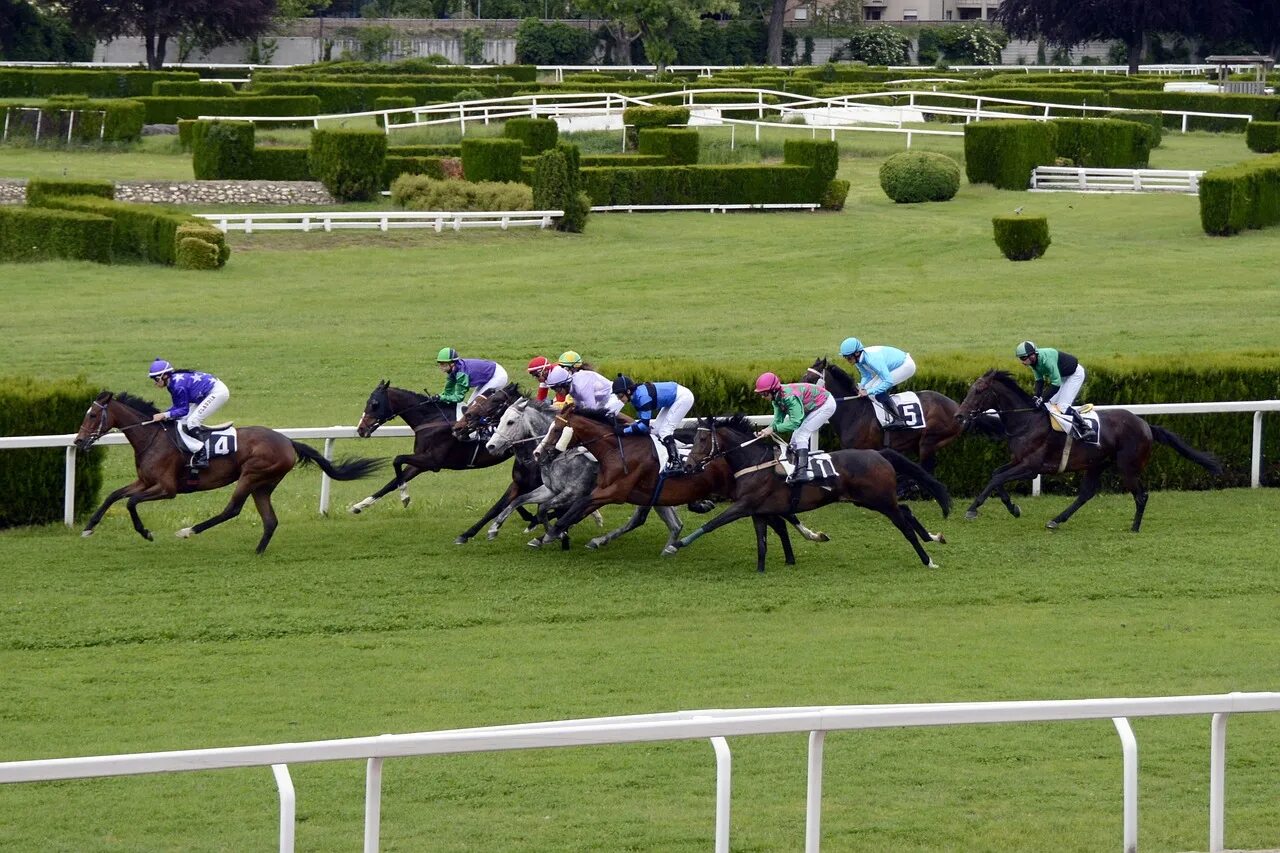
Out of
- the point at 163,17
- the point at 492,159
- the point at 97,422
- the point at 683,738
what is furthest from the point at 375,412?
the point at 163,17

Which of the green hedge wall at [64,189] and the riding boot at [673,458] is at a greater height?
the green hedge wall at [64,189]

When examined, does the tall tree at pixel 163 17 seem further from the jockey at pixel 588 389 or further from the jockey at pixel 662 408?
the jockey at pixel 662 408

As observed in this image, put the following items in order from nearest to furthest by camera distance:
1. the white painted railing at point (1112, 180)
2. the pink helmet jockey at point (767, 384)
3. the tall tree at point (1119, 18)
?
the pink helmet jockey at point (767, 384), the white painted railing at point (1112, 180), the tall tree at point (1119, 18)

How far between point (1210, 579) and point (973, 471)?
2.92 metres

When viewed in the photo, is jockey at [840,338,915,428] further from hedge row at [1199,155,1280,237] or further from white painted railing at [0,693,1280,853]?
hedge row at [1199,155,1280,237]

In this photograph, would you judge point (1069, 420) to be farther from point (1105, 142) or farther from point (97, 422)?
point (1105, 142)

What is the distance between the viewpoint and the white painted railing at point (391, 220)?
27781 millimetres

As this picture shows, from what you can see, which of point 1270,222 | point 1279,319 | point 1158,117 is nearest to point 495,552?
point 1279,319

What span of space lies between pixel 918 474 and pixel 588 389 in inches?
90.9

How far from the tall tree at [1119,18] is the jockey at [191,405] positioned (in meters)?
50.4

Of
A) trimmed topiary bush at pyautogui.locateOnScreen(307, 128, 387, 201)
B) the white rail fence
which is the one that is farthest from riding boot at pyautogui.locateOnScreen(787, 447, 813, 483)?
trimmed topiary bush at pyautogui.locateOnScreen(307, 128, 387, 201)

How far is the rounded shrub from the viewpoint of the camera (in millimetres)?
32406

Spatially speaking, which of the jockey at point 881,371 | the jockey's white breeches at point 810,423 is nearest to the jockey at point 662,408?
the jockey's white breeches at point 810,423

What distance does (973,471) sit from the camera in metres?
13.8
